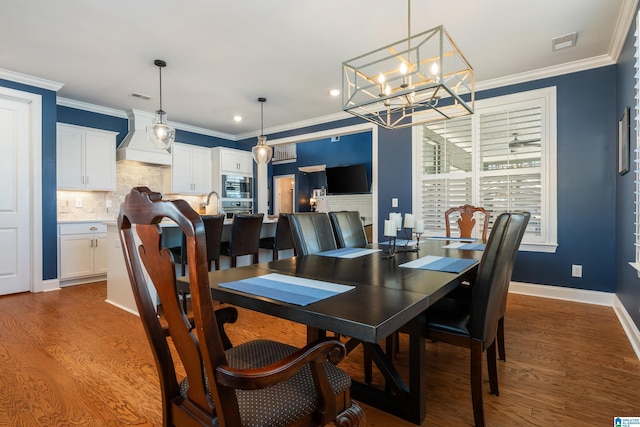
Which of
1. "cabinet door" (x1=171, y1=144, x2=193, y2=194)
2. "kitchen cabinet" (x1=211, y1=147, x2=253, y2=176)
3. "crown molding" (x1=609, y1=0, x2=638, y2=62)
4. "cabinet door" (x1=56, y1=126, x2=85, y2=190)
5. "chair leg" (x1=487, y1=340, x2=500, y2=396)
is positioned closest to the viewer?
"chair leg" (x1=487, y1=340, x2=500, y2=396)

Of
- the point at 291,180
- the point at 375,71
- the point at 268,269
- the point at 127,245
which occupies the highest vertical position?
the point at 375,71

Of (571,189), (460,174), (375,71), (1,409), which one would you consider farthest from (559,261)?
(1,409)

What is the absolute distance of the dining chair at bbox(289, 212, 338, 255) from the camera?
7.22 ft

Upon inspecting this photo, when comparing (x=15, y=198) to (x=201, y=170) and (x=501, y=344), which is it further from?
(x=501, y=344)

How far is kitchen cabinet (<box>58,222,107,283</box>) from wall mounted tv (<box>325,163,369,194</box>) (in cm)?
484

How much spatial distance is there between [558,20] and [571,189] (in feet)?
5.68

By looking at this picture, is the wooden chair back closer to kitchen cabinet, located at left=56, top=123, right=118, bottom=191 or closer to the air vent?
the air vent

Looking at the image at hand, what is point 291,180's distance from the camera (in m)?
10.2

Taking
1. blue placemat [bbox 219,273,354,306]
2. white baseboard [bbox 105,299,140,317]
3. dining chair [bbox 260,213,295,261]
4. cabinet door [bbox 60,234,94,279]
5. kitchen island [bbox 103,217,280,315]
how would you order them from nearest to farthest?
blue placemat [bbox 219,273,354,306], white baseboard [bbox 105,299,140,317], kitchen island [bbox 103,217,280,315], dining chair [bbox 260,213,295,261], cabinet door [bbox 60,234,94,279]

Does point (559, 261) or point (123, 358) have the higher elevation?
point (559, 261)

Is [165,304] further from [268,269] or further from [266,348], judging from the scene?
[268,269]

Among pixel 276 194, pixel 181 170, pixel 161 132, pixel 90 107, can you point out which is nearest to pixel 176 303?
pixel 161 132

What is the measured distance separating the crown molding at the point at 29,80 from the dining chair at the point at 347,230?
391 cm

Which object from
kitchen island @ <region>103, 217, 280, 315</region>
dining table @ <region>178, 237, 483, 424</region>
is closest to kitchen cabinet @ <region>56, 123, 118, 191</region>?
kitchen island @ <region>103, 217, 280, 315</region>
